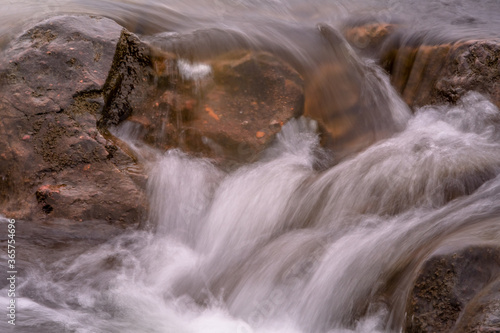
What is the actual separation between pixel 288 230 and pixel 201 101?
1505 mm

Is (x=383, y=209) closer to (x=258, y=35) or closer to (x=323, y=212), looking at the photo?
(x=323, y=212)

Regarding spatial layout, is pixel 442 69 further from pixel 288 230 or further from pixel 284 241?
pixel 284 241

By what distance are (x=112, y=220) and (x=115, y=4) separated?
2.78 metres

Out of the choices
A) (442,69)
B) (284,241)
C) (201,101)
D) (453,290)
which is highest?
(442,69)

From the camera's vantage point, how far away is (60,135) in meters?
3.89

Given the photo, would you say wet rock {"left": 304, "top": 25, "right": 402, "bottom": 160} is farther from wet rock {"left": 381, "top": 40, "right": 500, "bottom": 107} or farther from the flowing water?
wet rock {"left": 381, "top": 40, "right": 500, "bottom": 107}

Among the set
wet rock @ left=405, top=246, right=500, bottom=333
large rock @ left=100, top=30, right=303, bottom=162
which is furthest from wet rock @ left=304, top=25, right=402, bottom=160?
wet rock @ left=405, top=246, right=500, bottom=333

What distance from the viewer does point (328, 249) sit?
3.56m

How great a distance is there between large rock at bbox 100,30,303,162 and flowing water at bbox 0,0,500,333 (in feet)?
0.43

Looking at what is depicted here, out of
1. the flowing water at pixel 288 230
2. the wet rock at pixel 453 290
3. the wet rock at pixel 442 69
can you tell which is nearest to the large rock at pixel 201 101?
the flowing water at pixel 288 230

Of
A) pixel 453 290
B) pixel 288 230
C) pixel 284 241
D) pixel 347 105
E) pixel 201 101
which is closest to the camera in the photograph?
pixel 453 290

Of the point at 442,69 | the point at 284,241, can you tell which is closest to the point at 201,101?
the point at 284,241

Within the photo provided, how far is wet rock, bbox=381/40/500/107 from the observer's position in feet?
14.8

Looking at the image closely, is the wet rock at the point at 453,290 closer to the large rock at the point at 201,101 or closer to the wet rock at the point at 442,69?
the large rock at the point at 201,101
